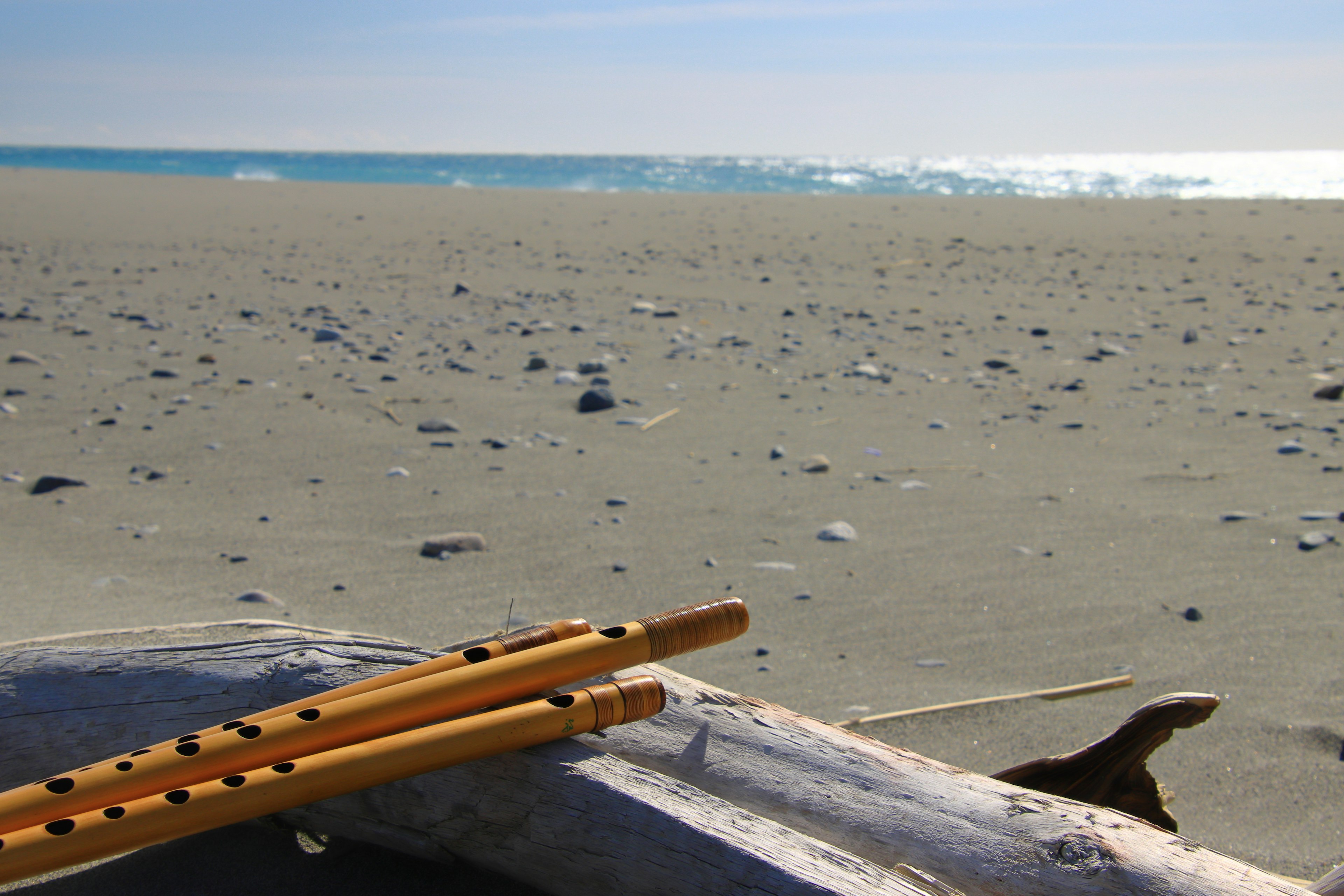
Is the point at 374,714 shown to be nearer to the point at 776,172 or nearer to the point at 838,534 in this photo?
the point at 838,534

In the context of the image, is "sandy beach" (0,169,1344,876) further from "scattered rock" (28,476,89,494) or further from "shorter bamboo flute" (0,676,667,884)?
"shorter bamboo flute" (0,676,667,884)

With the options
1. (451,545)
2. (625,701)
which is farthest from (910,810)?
(451,545)

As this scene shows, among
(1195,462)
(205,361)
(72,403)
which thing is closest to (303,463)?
(72,403)

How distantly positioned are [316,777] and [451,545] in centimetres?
249

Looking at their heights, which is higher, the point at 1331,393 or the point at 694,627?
the point at 1331,393

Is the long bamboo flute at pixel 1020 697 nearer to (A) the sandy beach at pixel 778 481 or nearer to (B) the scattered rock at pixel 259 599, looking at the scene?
(A) the sandy beach at pixel 778 481

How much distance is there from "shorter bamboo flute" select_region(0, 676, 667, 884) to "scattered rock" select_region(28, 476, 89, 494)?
3.68 m

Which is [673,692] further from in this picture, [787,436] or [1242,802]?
[787,436]

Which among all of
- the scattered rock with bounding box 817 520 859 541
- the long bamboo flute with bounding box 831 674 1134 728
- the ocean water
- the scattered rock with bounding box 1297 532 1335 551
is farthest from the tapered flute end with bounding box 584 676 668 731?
the ocean water

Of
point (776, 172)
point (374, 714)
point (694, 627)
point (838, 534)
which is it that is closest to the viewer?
point (374, 714)

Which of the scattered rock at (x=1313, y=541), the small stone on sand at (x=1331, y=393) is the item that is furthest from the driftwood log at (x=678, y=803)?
the small stone on sand at (x=1331, y=393)

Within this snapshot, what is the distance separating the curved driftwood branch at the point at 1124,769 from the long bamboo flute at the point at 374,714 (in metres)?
0.84

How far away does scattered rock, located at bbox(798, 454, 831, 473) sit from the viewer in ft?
16.6

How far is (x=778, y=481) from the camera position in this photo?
4.91 m
